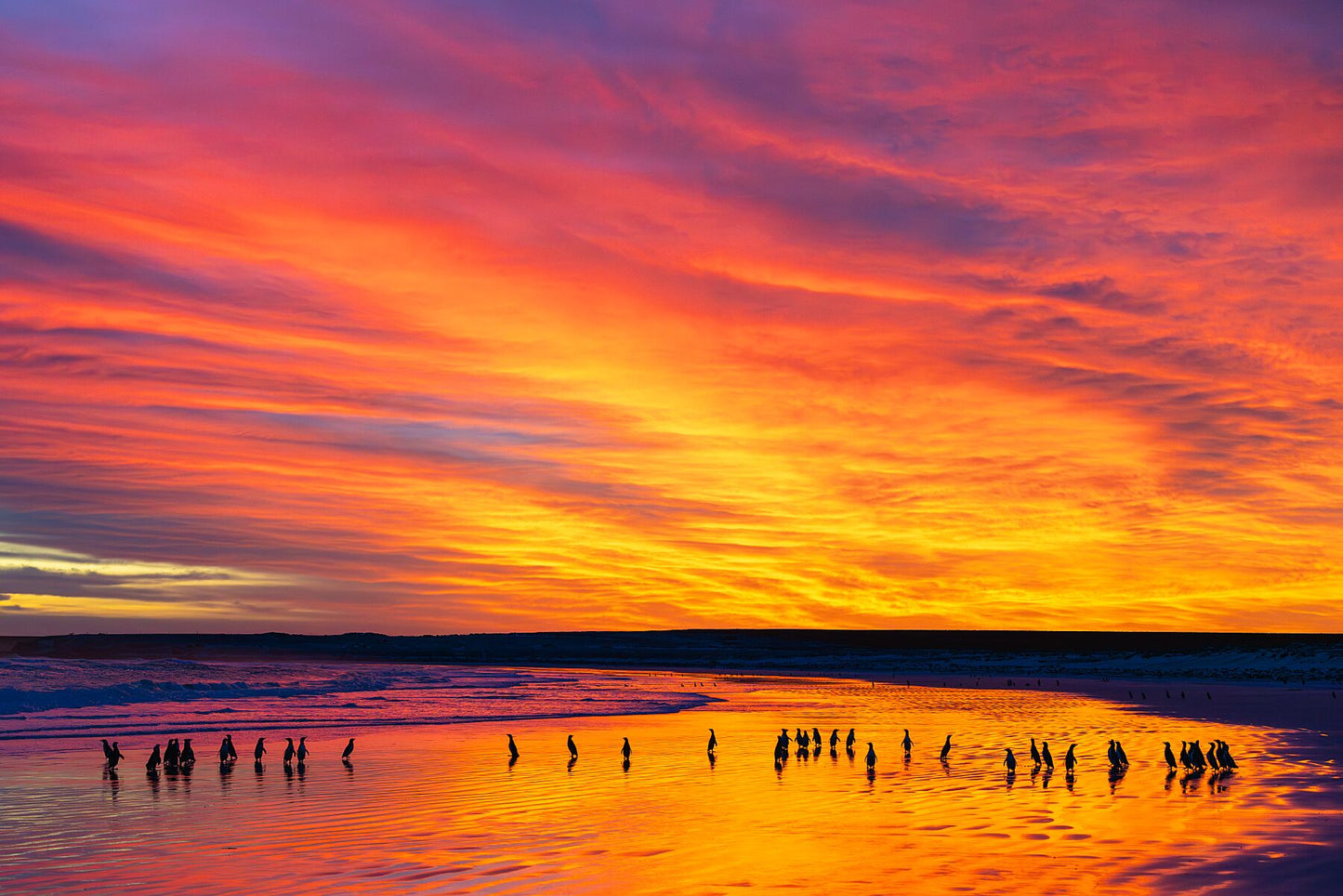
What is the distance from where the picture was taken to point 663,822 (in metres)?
19.2

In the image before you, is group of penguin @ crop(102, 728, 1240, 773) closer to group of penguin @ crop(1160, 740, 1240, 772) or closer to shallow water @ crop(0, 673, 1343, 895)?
group of penguin @ crop(1160, 740, 1240, 772)

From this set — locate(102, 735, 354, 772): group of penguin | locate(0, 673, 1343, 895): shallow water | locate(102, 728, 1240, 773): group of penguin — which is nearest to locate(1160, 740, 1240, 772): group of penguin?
locate(102, 728, 1240, 773): group of penguin

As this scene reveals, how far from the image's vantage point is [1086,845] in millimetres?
16547

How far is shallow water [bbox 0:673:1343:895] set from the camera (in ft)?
47.9

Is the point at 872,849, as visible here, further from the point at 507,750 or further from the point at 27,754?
the point at 27,754

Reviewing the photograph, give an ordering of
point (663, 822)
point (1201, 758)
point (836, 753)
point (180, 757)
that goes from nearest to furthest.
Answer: point (663, 822) < point (1201, 758) < point (180, 757) < point (836, 753)

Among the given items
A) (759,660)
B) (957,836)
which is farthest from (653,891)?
(759,660)

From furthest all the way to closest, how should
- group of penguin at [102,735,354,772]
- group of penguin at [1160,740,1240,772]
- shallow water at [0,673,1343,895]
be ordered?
group of penguin at [102,735,354,772]
group of penguin at [1160,740,1240,772]
shallow water at [0,673,1343,895]

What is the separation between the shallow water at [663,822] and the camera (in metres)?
14.6

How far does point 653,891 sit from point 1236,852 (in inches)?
319

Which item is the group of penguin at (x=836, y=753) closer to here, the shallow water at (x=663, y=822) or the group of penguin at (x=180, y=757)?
the group of penguin at (x=180, y=757)

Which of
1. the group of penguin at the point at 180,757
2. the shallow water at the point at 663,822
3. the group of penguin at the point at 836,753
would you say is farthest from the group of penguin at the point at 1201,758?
the group of penguin at the point at 180,757

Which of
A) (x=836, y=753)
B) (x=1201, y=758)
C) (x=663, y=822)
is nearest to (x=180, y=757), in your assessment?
(x=663, y=822)

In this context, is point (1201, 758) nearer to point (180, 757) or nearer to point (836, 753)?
point (836, 753)
